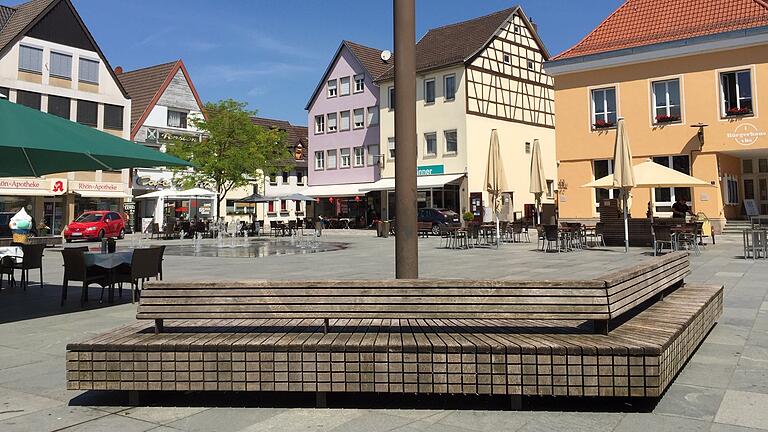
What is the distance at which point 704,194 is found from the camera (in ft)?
76.4

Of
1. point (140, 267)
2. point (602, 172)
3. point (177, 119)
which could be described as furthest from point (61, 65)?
point (140, 267)

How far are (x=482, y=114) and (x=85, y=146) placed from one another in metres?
32.3

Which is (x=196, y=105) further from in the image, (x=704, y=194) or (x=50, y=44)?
(x=704, y=194)

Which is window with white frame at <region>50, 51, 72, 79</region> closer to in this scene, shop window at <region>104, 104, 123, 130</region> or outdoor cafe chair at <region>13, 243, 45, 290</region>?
shop window at <region>104, 104, 123, 130</region>

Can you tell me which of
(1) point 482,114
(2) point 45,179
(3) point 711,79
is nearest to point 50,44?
(2) point 45,179

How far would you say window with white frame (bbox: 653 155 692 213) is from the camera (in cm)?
2405

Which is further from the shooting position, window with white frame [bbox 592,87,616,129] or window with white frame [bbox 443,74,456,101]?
window with white frame [bbox 443,74,456,101]

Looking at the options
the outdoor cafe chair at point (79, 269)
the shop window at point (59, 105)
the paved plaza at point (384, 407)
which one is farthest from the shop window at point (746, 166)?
the shop window at point (59, 105)

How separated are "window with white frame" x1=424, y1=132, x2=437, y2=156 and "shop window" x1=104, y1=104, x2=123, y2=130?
2156 cm

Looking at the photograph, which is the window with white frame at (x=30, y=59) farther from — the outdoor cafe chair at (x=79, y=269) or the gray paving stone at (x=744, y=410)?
the gray paving stone at (x=744, y=410)

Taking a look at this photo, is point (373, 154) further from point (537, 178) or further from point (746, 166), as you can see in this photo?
point (746, 166)

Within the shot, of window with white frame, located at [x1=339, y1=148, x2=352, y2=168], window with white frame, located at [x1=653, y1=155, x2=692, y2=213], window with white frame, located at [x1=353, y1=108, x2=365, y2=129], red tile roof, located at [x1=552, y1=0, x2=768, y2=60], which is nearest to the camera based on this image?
red tile roof, located at [x1=552, y1=0, x2=768, y2=60]

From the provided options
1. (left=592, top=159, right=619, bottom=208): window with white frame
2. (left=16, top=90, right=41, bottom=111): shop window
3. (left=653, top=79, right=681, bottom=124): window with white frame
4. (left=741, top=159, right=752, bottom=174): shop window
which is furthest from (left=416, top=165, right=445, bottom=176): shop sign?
(left=16, top=90, right=41, bottom=111): shop window

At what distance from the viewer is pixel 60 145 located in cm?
661
